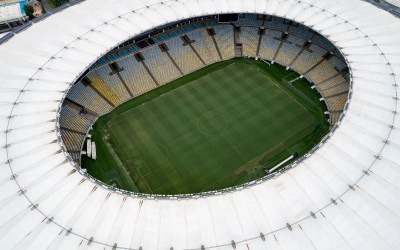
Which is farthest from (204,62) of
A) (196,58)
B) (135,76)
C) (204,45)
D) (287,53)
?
(287,53)

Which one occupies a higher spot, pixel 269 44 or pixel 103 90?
pixel 269 44

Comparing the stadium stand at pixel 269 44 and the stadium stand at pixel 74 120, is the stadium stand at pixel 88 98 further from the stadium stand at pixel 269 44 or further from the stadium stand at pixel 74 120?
the stadium stand at pixel 269 44

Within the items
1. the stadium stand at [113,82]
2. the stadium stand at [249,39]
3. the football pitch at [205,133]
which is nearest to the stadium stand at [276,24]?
the stadium stand at [249,39]

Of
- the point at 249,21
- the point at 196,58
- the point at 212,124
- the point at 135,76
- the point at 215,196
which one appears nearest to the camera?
the point at 215,196

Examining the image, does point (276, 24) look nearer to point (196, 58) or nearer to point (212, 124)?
point (196, 58)

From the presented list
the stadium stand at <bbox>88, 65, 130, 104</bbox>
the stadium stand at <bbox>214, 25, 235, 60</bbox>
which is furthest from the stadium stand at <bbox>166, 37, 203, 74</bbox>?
the stadium stand at <bbox>88, 65, 130, 104</bbox>
